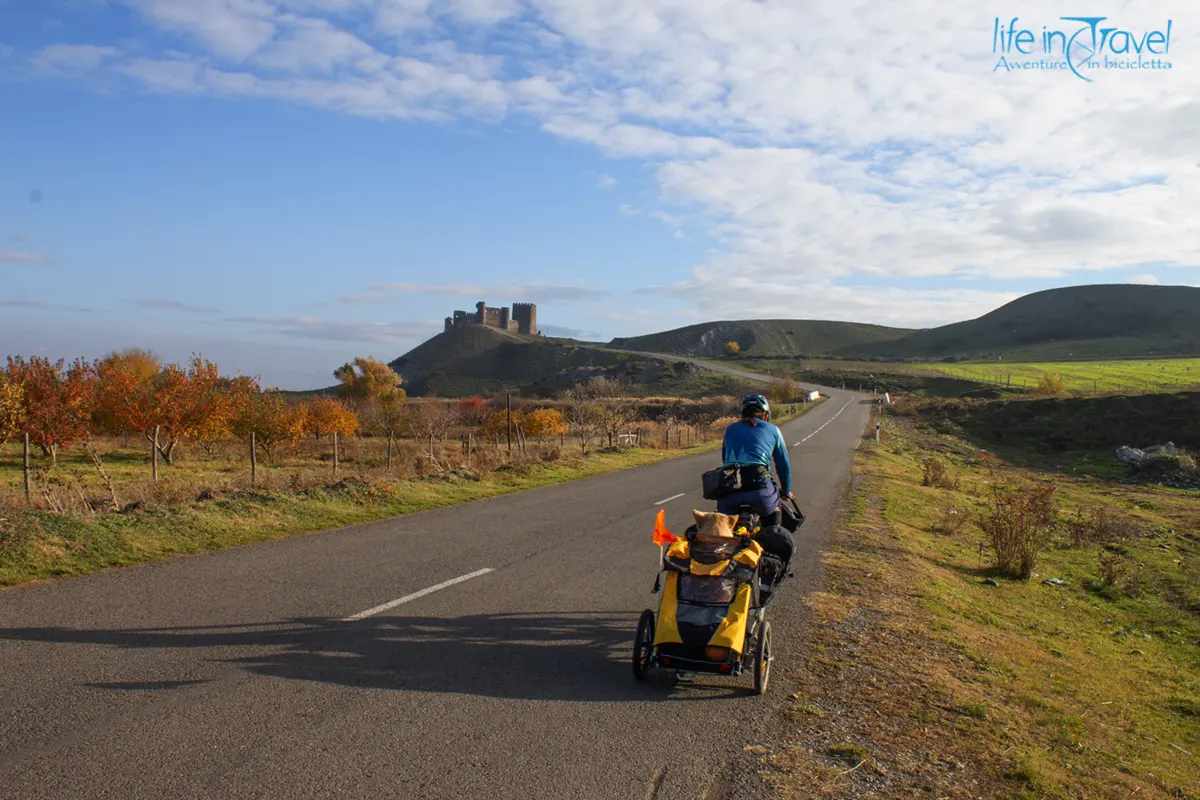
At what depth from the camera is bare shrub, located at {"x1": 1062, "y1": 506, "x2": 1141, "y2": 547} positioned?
18.2 m

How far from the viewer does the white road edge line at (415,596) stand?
7105 mm

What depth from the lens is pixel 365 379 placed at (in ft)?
310

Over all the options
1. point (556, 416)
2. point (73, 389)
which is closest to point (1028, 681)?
point (73, 389)

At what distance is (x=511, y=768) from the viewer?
13.9 feet

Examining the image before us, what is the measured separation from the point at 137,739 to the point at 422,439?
4300 centimetres

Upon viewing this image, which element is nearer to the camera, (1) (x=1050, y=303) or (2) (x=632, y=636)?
(2) (x=632, y=636)

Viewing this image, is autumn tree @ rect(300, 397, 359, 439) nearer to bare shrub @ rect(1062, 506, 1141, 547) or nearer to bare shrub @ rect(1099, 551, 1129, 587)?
bare shrub @ rect(1062, 506, 1141, 547)

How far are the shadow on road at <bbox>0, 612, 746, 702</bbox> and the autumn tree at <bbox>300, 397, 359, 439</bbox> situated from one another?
37.6m

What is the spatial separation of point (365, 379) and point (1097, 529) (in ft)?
280

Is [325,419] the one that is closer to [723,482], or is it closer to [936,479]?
[936,479]

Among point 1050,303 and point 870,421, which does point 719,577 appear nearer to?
point 870,421

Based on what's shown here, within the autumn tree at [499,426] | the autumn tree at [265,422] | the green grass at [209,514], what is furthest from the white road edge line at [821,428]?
the autumn tree at [265,422]

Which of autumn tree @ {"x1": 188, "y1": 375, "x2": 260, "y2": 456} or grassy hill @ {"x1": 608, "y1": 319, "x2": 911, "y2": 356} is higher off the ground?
Result: grassy hill @ {"x1": 608, "y1": 319, "x2": 911, "y2": 356}

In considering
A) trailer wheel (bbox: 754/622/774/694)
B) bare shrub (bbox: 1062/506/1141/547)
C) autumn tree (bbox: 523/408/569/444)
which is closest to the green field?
autumn tree (bbox: 523/408/569/444)
